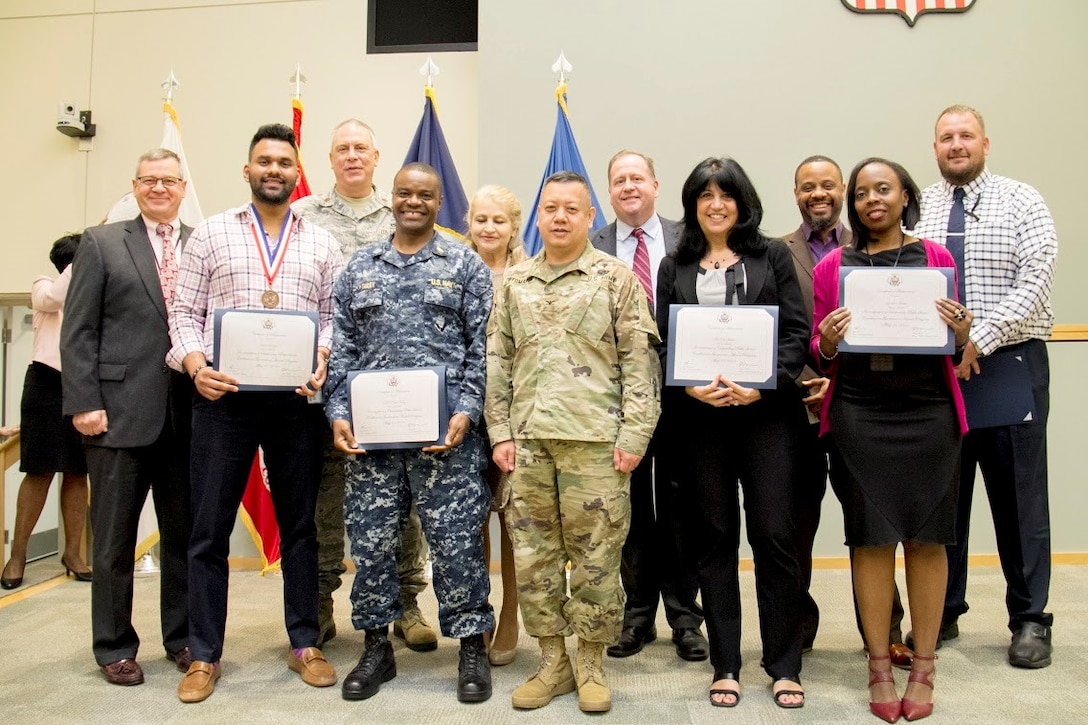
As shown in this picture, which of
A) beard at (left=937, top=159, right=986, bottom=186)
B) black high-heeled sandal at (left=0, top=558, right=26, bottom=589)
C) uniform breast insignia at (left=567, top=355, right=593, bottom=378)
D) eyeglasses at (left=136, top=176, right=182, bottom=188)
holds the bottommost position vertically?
black high-heeled sandal at (left=0, top=558, right=26, bottom=589)

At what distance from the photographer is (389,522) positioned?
2645mm

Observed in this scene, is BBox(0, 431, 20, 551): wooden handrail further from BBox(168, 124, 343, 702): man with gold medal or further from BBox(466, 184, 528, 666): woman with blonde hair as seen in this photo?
BBox(466, 184, 528, 666): woman with blonde hair

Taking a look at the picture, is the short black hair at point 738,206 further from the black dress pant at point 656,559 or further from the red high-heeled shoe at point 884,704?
the red high-heeled shoe at point 884,704

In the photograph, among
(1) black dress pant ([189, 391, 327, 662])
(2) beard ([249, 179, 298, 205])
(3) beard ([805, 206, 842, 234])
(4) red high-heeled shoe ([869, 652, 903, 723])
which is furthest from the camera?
(3) beard ([805, 206, 842, 234])

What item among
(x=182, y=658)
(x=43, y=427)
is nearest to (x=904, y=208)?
(x=182, y=658)

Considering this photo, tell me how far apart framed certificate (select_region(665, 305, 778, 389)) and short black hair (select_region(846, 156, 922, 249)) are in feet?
1.43

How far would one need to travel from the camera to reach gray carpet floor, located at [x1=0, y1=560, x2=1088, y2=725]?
2.45m

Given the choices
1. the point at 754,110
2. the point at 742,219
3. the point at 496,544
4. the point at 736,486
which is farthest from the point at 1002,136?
the point at 496,544

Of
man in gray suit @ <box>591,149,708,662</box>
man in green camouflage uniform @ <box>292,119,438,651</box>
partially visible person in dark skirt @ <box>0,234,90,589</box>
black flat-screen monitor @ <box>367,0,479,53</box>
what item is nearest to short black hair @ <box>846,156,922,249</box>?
man in gray suit @ <box>591,149,708,662</box>

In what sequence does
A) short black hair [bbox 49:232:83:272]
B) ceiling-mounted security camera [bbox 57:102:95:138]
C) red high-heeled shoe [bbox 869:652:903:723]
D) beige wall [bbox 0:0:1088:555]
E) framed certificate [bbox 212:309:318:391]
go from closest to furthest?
1. red high-heeled shoe [bbox 869:652:903:723]
2. framed certificate [bbox 212:309:318:391]
3. short black hair [bbox 49:232:83:272]
4. beige wall [bbox 0:0:1088:555]
5. ceiling-mounted security camera [bbox 57:102:95:138]

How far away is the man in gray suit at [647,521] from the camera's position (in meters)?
3.05

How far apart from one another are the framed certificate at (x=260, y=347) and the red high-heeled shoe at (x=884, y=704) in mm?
1982

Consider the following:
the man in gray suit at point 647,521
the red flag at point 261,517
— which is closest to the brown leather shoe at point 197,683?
the man in gray suit at point 647,521

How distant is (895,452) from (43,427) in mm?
4268
